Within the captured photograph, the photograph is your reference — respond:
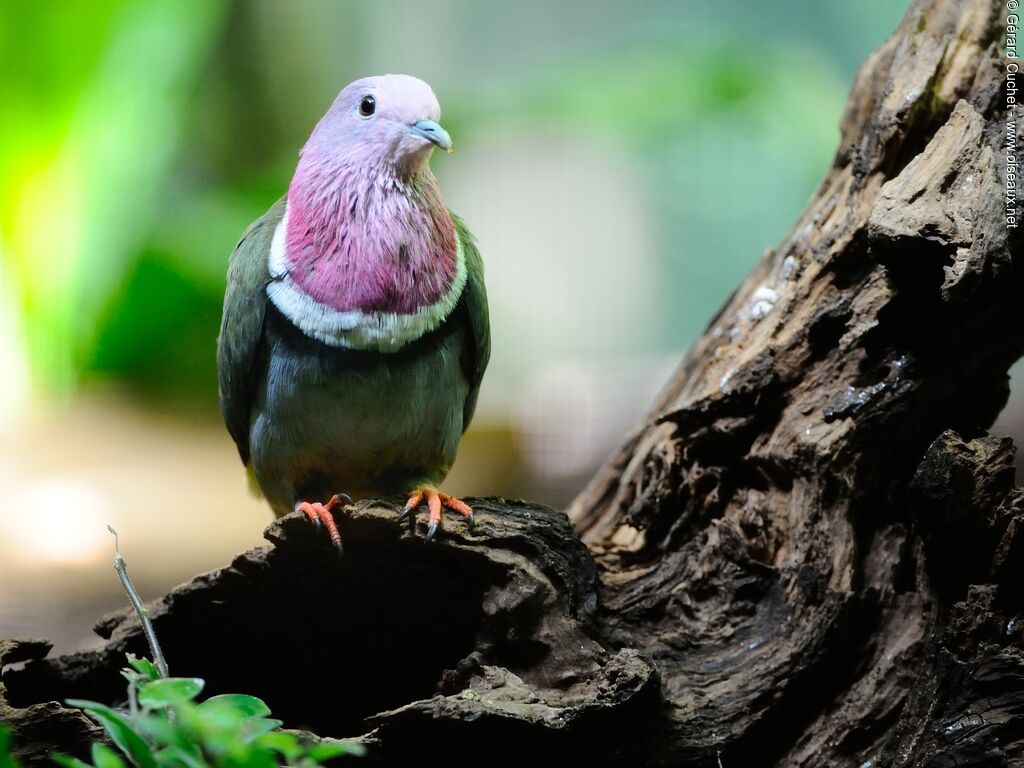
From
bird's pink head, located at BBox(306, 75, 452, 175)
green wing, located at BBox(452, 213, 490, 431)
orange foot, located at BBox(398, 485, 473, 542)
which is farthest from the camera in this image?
green wing, located at BBox(452, 213, 490, 431)

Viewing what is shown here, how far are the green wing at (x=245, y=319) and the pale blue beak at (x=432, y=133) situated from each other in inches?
21.1

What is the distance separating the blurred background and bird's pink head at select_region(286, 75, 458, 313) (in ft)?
9.32

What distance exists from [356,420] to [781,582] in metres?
1.25

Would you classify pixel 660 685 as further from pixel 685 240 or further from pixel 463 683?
pixel 685 240

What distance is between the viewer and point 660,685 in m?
2.33

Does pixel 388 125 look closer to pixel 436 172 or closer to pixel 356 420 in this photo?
pixel 356 420

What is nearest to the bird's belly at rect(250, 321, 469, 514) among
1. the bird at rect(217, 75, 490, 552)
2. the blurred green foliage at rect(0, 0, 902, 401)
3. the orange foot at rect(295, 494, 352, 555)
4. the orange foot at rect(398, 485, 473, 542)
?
the bird at rect(217, 75, 490, 552)

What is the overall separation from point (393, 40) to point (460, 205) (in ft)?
3.27

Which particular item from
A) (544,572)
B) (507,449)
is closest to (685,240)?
(507,449)

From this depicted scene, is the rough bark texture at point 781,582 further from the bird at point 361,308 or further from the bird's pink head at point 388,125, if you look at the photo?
the bird's pink head at point 388,125

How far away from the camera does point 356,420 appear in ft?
9.48

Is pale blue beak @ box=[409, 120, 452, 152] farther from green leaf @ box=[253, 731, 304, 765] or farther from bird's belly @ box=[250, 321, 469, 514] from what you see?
green leaf @ box=[253, 731, 304, 765]

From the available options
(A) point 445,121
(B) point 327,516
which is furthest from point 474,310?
(A) point 445,121

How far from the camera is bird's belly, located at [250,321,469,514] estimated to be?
2824 mm
